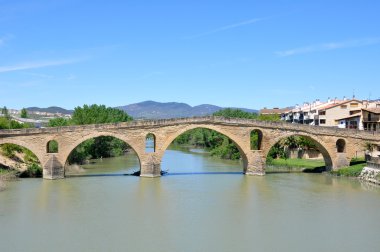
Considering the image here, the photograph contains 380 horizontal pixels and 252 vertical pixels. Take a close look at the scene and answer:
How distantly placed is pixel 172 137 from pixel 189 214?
44.5ft

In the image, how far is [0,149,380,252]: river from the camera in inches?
701

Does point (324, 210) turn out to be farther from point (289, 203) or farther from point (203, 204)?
point (203, 204)

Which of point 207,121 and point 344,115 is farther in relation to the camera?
point 344,115

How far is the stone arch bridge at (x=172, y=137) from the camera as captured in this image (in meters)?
33.1

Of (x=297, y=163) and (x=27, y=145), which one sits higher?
(x=27, y=145)

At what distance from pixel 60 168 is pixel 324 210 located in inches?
712

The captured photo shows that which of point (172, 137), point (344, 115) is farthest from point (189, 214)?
point (344, 115)

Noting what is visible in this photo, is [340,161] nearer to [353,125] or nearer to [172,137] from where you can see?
[172,137]

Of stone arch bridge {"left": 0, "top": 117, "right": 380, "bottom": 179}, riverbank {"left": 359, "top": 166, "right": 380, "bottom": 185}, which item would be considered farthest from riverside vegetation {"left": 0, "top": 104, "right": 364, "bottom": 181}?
stone arch bridge {"left": 0, "top": 117, "right": 380, "bottom": 179}

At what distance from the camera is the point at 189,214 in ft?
73.1

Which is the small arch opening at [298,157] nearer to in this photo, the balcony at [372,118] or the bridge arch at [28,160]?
the balcony at [372,118]

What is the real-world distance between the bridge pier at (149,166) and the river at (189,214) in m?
0.87

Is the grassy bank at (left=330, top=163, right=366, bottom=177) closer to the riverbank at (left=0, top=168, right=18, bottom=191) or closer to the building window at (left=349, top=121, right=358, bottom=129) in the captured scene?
the building window at (left=349, top=121, right=358, bottom=129)

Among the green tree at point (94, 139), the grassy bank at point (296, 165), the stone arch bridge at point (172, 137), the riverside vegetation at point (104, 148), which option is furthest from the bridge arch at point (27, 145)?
the grassy bank at point (296, 165)
